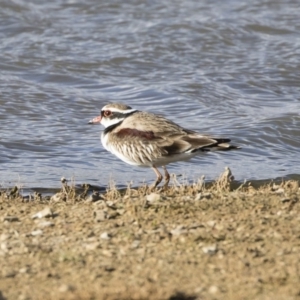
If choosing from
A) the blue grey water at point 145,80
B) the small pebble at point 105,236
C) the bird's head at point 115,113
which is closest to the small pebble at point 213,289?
the small pebble at point 105,236

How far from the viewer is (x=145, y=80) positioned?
15977 mm

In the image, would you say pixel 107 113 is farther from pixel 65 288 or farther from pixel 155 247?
pixel 65 288

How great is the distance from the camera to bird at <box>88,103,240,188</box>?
30.5ft

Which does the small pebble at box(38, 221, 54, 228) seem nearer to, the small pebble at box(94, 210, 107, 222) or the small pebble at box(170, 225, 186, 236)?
the small pebble at box(94, 210, 107, 222)

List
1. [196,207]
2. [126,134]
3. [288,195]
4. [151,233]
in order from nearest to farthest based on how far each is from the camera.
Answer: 1. [151,233]
2. [196,207]
3. [288,195]
4. [126,134]

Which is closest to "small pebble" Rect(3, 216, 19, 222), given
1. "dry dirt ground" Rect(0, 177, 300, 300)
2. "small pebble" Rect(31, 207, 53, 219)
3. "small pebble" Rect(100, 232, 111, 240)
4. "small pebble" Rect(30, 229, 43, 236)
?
"dry dirt ground" Rect(0, 177, 300, 300)

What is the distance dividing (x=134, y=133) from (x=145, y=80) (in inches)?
261

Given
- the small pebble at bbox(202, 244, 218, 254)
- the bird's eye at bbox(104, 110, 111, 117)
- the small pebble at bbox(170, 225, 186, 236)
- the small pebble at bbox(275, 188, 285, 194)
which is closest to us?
the small pebble at bbox(202, 244, 218, 254)

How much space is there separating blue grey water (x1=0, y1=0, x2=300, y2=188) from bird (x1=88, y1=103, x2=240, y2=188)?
41.1 inches

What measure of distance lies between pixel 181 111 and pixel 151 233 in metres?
7.20

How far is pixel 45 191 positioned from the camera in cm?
1028

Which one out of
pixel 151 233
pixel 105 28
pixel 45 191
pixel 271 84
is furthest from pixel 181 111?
pixel 151 233

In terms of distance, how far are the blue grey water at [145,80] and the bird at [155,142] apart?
1043mm

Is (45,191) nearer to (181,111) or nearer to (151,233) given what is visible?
(151,233)
